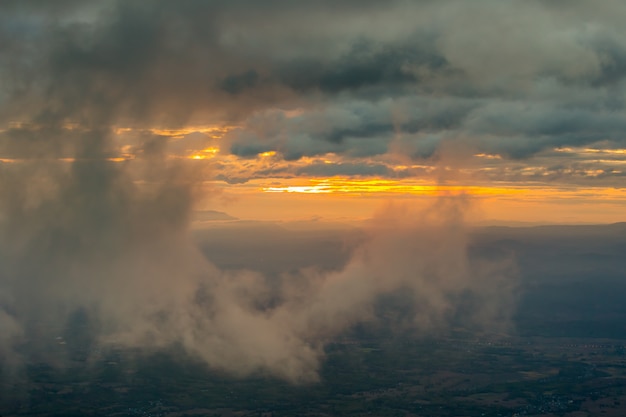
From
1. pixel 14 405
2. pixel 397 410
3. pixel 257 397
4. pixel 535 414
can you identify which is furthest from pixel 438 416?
pixel 14 405

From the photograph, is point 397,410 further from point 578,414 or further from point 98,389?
point 98,389

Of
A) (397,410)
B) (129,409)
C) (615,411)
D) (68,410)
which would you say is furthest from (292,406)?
(615,411)

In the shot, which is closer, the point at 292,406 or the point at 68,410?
the point at 68,410

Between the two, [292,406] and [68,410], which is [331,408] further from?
[68,410]

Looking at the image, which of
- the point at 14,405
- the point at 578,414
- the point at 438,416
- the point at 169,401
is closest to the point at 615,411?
the point at 578,414

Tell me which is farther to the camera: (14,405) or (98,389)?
(98,389)

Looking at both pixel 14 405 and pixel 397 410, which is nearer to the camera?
pixel 14 405

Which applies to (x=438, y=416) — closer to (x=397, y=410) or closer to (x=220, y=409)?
(x=397, y=410)
